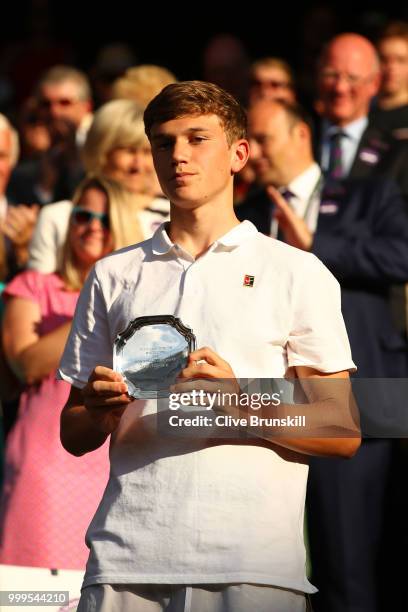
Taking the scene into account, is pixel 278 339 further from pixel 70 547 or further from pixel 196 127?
pixel 70 547

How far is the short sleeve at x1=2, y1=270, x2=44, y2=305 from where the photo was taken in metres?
5.71

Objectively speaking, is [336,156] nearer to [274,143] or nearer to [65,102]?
[274,143]

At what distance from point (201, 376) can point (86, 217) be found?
2.56 m

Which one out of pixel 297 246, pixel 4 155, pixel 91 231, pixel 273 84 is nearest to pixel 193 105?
pixel 91 231

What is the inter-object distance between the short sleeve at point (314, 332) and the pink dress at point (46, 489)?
1.88 metres

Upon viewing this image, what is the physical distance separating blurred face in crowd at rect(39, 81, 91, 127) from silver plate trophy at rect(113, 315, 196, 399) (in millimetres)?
5098

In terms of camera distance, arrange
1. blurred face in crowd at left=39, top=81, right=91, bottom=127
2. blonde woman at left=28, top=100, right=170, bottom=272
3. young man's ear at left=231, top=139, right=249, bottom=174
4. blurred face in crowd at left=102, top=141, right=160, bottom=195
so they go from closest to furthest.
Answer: young man's ear at left=231, top=139, right=249, bottom=174 < blonde woman at left=28, top=100, right=170, bottom=272 < blurred face in crowd at left=102, top=141, right=160, bottom=195 < blurred face in crowd at left=39, top=81, right=91, bottom=127

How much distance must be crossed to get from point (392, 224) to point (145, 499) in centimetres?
300

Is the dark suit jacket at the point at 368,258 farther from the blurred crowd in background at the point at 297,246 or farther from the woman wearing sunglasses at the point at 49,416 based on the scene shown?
the woman wearing sunglasses at the point at 49,416

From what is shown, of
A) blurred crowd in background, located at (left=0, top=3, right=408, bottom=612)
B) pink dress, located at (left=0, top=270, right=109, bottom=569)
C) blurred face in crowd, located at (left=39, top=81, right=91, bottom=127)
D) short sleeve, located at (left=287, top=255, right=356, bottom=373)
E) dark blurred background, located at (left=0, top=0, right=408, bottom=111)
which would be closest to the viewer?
short sleeve, located at (left=287, top=255, right=356, bottom=373)

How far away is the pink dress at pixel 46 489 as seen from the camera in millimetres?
5223

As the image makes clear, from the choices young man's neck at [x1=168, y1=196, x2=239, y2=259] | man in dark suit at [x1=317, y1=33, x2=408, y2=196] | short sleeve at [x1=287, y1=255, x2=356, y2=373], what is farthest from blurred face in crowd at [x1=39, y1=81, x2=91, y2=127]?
short sleeve at [x1=287, y1=255, x2=356, y2=373]

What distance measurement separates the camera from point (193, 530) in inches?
133

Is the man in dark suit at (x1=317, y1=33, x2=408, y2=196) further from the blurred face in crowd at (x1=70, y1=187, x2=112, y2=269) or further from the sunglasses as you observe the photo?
the sunglasses
